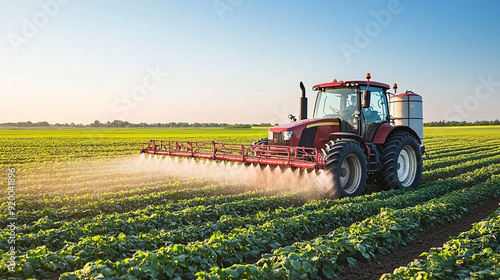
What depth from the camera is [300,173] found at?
9.91m

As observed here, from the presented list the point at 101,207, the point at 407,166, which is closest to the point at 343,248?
the point at 101,207

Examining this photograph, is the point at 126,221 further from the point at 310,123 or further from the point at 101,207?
the point at 310,123

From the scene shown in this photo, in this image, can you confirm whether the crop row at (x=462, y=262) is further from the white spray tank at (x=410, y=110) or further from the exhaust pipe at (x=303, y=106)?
the white spray tank at (x=410, y=110)

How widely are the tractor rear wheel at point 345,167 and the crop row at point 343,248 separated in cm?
186

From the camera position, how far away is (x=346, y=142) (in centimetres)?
941

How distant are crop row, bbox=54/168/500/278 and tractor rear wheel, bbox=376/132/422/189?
1.96 metres

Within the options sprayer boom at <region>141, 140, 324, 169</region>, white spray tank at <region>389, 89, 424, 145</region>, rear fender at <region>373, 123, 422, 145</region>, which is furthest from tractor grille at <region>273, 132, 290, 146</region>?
white spray tank at <region>389, 89, 424, 145</region>

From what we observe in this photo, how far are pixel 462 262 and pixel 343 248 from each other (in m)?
1.46

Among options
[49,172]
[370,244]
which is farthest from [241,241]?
[49,172]

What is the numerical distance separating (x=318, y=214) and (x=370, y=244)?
5.72 ft

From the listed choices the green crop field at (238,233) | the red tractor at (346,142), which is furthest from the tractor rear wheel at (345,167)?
the green crop field at (238,233)

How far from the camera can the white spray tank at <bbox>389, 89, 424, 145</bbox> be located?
12.7 metres

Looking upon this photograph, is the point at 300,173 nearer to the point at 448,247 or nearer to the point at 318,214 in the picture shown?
the point at 318,214

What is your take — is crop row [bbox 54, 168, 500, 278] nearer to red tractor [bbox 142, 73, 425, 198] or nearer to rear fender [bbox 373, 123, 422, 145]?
red tractor [bbox 142, 73, 425, 198]
